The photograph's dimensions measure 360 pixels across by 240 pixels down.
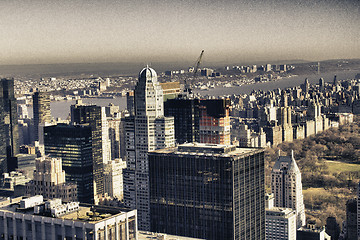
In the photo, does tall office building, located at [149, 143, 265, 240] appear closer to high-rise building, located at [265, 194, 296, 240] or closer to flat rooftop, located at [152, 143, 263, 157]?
flat rooftop, located at [152, 143, 263, 157]

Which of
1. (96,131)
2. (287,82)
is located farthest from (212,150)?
(287,82)

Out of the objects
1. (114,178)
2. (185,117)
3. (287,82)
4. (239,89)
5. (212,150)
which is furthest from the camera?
(287,82)

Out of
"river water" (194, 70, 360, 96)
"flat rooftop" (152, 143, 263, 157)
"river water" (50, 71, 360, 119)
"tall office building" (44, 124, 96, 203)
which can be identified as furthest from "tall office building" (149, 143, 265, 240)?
"river water" (194, 70, 360, 96)

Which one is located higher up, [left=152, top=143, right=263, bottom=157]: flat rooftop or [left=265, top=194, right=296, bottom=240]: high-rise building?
[left=152, top=143, right=263, bottom=157]: flat rooftop

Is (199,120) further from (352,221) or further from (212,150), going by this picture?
(212,150)

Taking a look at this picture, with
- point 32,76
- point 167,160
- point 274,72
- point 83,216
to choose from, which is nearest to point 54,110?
point 32,76

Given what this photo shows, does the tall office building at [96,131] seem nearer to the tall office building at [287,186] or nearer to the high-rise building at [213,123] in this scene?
the high-rise building at [213,123]

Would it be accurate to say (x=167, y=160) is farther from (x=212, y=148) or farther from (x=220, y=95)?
(x=220, y=95)

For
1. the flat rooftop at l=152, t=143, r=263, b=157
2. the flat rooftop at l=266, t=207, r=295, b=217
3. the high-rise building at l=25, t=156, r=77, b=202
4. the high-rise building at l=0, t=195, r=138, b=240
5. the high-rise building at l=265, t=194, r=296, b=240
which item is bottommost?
the high-rise building at l=265, t=194, r=296, b=240
